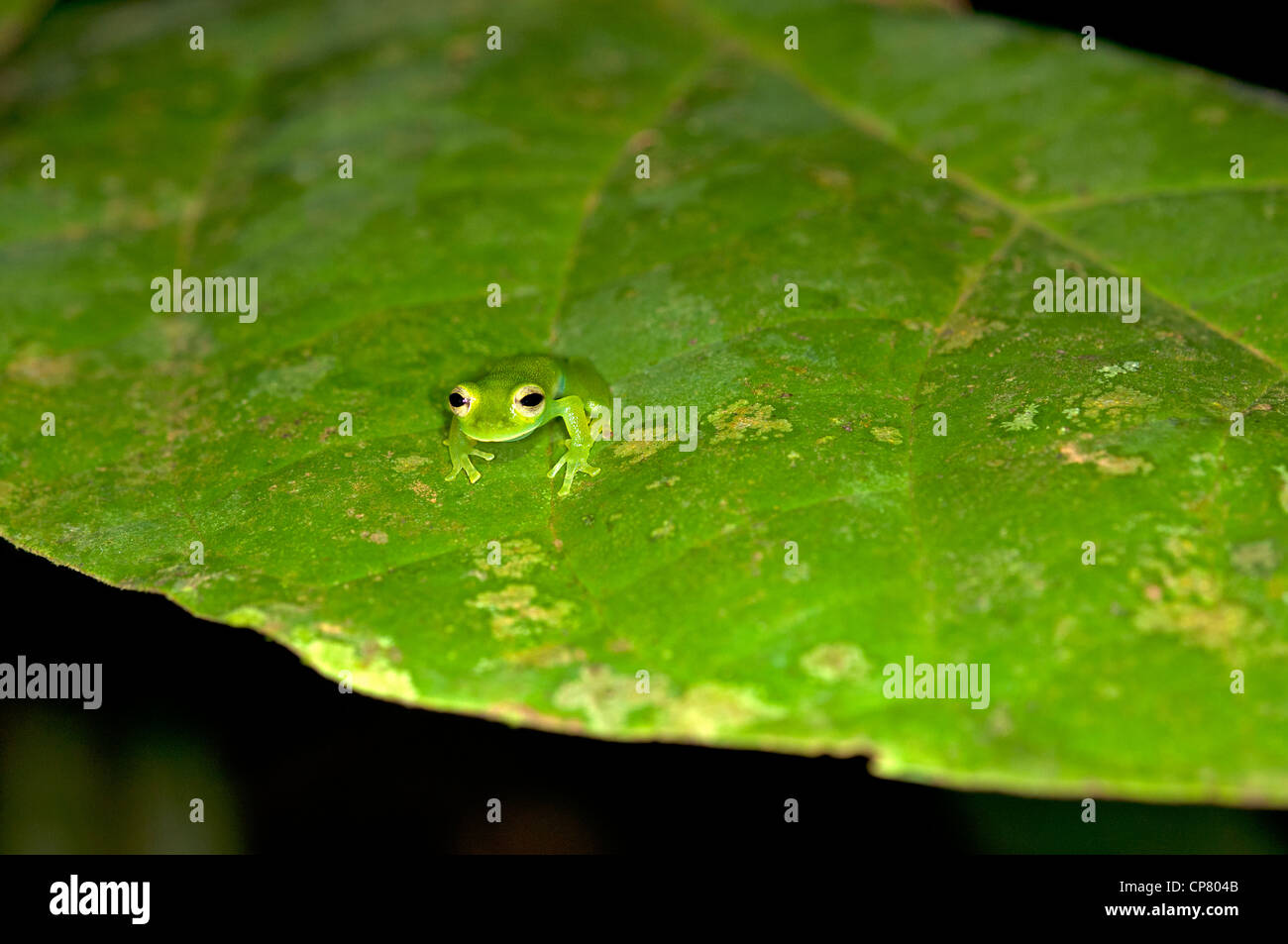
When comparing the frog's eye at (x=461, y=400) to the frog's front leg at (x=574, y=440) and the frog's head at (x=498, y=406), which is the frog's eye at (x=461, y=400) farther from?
the frog's front leg at (x=574, y=440)

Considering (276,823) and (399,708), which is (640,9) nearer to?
(399,708)

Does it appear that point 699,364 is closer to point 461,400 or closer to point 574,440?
point 574,440

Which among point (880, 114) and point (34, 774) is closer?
point (34, 774)

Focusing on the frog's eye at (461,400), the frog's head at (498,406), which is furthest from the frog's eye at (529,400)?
the frog's eye at (461,400)

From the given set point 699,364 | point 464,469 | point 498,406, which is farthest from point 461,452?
point 699,364

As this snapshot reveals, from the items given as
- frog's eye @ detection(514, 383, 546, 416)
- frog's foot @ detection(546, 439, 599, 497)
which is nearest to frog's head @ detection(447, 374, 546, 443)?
frog's eye @ detection(514, 383, 546, 416)

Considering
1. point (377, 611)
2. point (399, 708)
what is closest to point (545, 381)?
point (377, 611)
